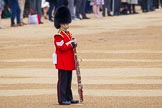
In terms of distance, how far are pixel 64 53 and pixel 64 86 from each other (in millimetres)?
515

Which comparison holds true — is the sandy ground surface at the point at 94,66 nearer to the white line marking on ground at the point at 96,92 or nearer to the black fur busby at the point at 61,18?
the white line marking on ground at the point at 96,92

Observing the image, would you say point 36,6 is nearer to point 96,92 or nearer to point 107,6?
point 107,6

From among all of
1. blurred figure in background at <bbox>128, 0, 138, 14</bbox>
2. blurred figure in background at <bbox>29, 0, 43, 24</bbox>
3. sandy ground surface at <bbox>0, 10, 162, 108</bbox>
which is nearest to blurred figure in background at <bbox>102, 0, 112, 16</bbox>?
blurred figure in background at <bbox>128, 0, 138, 14</bbox>

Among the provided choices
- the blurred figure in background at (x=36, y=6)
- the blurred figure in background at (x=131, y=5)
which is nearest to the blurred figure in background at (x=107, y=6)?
the blurred figure in background at (x=131, y=5)

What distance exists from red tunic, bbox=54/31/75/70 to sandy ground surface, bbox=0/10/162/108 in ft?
2.05

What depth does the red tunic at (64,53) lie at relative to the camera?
1241 cm

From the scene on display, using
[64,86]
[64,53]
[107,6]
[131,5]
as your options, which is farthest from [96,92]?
[131,5]

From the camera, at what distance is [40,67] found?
689 inches

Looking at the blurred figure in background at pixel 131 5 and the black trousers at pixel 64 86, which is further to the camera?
the blurred figure in background at pixel 131 5

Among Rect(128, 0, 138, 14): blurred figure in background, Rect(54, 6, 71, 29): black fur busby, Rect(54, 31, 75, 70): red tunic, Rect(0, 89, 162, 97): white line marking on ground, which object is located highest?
Rect(54, 6, 71, 29): black fur busby

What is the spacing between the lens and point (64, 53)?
41.0 feet

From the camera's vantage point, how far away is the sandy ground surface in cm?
1299

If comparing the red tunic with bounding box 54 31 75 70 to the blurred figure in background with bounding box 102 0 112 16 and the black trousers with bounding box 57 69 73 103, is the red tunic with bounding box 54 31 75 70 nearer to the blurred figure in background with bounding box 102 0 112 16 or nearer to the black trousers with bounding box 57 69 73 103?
the black trousers with bounding box 57 69 73 103

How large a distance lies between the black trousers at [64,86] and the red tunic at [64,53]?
11 centimetres
